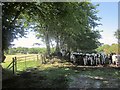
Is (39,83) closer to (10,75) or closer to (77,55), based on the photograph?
(10,75)

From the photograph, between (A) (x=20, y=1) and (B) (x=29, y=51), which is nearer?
(A) (x=20, y=1)

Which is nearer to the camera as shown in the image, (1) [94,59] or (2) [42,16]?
(2) [42,16]

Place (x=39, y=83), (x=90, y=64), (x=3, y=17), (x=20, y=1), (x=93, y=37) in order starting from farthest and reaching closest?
1. (x=93, y=37)
2. (x=90, y=64)
3. (x=20, y=1)
4. (x=3, y=17)
5. (x=39, y=83)

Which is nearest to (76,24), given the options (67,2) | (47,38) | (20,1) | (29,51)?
(67,2)

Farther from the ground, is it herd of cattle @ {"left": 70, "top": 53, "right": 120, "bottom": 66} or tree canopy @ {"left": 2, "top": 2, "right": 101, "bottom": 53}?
tree canopy @ {"left": 2, "top": 2, "right": 101, "bottom": 53}

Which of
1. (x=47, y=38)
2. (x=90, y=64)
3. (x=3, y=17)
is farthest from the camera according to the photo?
(x=47, y=38)

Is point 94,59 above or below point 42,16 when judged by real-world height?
below

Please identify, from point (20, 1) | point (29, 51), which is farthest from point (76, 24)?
point (29, 51)

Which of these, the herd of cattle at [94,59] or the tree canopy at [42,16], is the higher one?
the tree canopy at [42,16]

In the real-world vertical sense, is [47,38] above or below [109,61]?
above

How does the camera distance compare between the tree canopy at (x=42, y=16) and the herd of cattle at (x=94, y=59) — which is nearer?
the tree canopy at (x=42, y=16)

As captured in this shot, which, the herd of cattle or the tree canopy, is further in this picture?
the herd of cattle

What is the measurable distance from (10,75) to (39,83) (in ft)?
8.30

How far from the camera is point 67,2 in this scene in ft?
50.9
